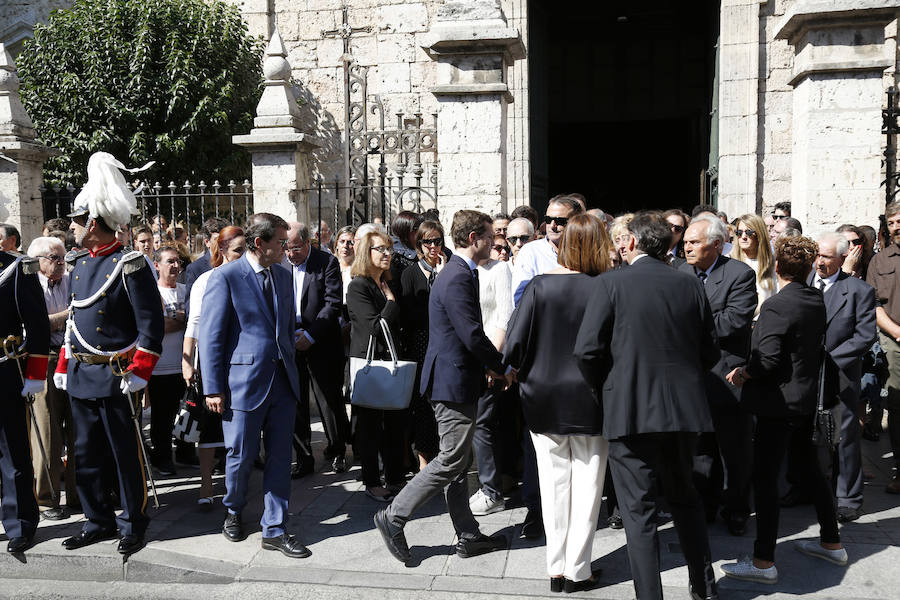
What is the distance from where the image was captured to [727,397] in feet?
Result: 15.9

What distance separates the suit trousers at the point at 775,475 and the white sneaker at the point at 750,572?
67mm

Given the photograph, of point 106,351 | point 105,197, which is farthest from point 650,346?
point 105,197

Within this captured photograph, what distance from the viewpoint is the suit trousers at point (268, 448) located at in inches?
186

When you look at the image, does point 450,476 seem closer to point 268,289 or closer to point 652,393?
point 652,393

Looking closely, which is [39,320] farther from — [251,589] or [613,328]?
[613,328]

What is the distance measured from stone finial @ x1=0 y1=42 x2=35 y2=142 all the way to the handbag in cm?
656

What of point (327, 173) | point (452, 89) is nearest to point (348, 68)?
point (452, 89)

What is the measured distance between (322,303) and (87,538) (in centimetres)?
237

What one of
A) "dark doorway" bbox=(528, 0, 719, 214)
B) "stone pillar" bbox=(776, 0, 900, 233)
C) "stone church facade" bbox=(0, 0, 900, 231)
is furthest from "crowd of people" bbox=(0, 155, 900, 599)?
"dark doorway" bbox=(528, 0, 719, 214)

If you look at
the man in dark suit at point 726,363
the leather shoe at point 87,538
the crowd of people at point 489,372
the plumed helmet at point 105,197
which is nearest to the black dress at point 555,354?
the crowd of people at point 489,372

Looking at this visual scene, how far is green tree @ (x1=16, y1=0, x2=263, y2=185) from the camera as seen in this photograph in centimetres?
1295

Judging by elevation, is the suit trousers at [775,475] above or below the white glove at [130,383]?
below

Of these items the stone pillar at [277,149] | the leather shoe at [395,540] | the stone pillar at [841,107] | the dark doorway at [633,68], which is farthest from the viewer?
the dark doorway at [633,68]

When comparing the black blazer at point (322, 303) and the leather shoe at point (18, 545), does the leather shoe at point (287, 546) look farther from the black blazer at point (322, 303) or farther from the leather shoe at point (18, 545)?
the black blazer at point (322, 303)
